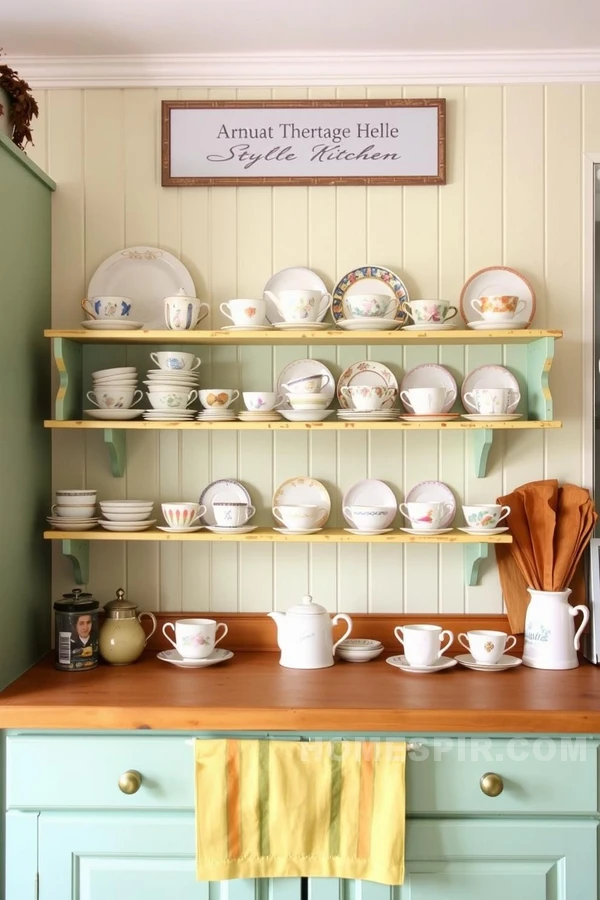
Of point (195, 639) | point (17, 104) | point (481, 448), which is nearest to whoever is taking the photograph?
point (17, 104)

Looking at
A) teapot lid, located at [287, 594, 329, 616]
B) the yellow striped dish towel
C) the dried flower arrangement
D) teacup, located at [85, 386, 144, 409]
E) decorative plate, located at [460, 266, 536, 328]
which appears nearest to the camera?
the yellow striped dish towel

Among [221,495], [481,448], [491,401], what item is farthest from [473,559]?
[221,495]

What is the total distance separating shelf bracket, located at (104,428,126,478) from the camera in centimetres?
246

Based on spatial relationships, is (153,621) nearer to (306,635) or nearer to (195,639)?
(195,639)

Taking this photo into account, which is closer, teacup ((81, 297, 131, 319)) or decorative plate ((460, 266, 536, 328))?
teacup ((81, 297, 131, 319))

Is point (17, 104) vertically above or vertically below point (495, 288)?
above

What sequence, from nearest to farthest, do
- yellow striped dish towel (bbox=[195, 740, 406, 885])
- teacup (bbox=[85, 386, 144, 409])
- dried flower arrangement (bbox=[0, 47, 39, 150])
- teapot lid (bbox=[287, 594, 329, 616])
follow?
yellow striped dish towel (bbox=[195, 740, 406, 885]) < dried flower arrangement (bbox=[0, 47, 39, 150]) < teapot lid (bbox=[287, 594, 329, 616]) < teacup (bbox=[85, 386, 144, 409])

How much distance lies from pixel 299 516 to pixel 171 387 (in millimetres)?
464

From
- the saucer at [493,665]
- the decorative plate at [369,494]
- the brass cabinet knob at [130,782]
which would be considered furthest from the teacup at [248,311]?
the brass cabinet knob at [130,782]

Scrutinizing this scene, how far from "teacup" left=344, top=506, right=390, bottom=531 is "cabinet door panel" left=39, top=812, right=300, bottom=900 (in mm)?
806

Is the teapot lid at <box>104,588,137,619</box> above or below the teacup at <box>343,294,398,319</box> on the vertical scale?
below

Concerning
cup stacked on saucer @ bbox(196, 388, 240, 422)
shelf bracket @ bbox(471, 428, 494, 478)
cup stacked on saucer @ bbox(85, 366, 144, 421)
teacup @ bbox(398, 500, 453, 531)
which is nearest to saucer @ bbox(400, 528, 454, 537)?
teacup @ bbox(398, 500, 453, 531)

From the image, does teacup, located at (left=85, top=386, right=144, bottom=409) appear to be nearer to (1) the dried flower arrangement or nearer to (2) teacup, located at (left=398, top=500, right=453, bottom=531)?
(1) the dried flower arrangement

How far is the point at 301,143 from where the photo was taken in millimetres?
2570
